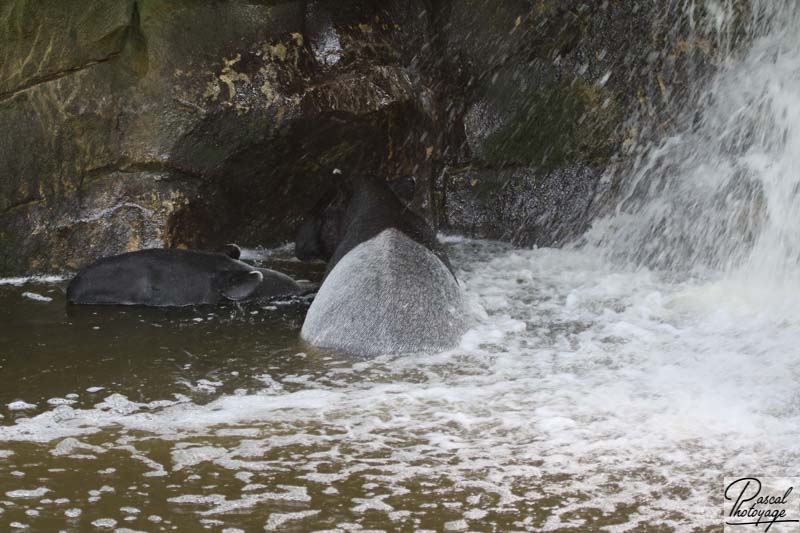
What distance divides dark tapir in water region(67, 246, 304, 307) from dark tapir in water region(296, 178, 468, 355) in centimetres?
70

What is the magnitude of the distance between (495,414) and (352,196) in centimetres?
370

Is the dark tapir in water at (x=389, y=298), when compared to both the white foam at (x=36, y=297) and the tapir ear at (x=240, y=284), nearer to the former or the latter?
the tapir ear at (x=240, y=284)

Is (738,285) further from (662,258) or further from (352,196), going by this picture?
(352,196)

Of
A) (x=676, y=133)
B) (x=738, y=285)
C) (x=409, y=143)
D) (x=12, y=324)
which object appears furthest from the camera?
(x=409, y=143)

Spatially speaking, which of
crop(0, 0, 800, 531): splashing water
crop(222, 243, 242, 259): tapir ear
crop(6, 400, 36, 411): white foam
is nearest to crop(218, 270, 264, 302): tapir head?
crop(0, 0, 800, 531): splashing water

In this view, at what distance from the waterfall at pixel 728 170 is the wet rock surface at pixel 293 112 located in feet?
1.04

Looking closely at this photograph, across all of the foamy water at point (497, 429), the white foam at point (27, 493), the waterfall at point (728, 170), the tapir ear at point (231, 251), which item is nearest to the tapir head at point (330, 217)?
the tapir ear at point (231, 251)

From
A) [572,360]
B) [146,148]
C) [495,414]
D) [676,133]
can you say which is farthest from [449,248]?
[495,414]

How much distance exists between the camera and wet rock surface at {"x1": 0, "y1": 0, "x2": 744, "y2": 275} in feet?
25.4

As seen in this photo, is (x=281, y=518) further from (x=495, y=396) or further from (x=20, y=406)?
(x=20, y=406)

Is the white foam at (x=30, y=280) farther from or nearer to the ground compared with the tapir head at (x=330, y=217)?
nearer to the ground

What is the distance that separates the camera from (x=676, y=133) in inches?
329

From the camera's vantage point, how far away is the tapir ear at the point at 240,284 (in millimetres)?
7105

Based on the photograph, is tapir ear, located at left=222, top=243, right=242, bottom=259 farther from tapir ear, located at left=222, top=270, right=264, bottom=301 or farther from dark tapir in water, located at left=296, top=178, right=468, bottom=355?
dark tapir in water, located at left=296, top=178, right=468, bottom=355
